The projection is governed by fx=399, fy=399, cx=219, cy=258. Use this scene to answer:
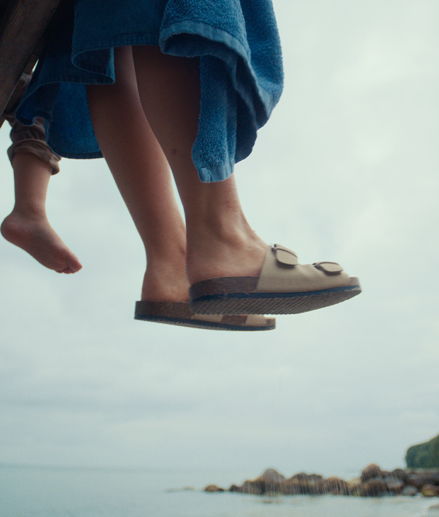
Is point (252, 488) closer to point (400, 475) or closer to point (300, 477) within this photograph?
point (300, 477)

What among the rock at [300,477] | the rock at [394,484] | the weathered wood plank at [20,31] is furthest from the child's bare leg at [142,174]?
the rock at [300,477]

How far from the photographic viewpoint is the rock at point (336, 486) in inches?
177

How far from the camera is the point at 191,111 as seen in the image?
566 mm

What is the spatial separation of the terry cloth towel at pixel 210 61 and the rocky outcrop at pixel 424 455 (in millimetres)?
6273

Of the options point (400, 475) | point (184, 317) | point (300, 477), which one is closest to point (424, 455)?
point (400, 475)

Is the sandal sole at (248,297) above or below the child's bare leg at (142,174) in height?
below

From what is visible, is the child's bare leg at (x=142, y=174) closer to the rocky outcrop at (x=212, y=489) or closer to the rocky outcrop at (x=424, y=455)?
the rocky outcrop at (x=212, y=489)

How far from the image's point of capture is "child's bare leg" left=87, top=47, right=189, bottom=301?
0.69 meters

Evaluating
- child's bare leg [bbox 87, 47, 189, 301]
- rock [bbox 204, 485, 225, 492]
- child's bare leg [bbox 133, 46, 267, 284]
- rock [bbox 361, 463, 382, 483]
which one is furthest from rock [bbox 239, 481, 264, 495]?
child's bare leg [bbox 133, 46, 267, 284]

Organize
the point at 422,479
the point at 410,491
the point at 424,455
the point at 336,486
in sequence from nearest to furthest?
1. the point at 410,491
2. the point at 422,479
3. the point at 336,486
4. the point at 424,455

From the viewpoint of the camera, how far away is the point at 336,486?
4.65 m

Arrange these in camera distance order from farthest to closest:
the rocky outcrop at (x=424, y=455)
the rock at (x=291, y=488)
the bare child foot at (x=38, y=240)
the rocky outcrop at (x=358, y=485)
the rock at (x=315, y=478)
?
the rocky outcrop at (x=424, y=455) < the rock at (x=315, y=478) < the rock at (x=291, y=488) < the rocky outcrop at (x=358, y=485) < the bare child foot at (x=38, y=240)

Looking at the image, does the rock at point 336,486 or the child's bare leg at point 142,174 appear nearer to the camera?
the child's bare leg at point 142,174

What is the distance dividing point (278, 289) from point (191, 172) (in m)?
0.21
